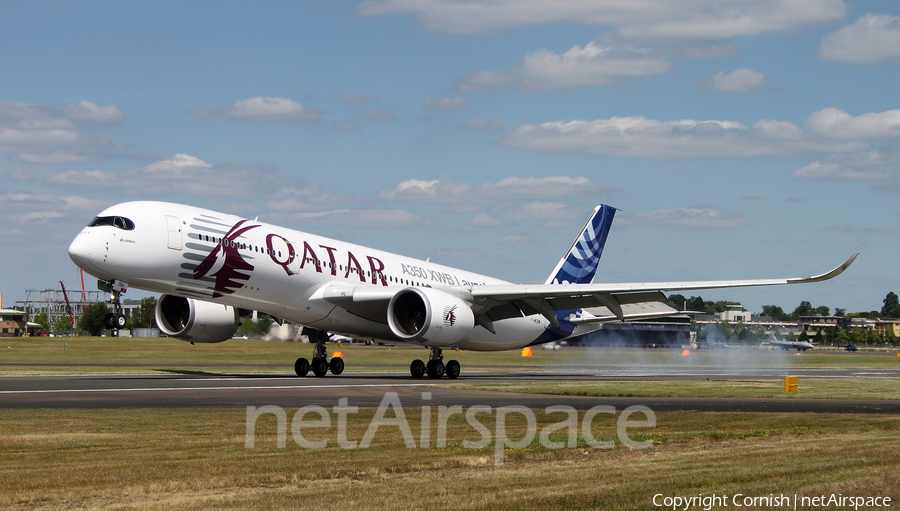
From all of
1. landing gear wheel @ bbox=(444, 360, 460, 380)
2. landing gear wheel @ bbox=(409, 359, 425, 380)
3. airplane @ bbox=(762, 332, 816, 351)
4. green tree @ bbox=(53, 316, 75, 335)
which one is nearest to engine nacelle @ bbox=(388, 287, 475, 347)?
landing gear wheel @ bbox=(409, 359, 425, 380)

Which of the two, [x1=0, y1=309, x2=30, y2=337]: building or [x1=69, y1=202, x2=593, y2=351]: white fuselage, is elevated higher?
[x1=69, y1=202, x2=593, y2=351]: white fuselage

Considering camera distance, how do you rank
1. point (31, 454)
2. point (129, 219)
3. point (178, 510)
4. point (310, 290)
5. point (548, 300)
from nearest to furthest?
1. point (178, 510)
2. point (31, 454)
3. point (129, 219)
4. point (310, 290)
5. point (548, 300)

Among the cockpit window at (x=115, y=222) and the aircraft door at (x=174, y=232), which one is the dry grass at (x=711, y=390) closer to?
the aircraft door at (x=174, y=232)

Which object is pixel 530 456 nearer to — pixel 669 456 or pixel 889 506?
pixel 669 456

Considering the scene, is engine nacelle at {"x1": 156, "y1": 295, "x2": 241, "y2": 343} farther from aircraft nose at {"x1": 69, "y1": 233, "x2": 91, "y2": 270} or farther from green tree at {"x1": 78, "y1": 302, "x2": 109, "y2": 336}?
green tree at {"x1": 78, "y1": 302, "x2": 109, "y2": 336}

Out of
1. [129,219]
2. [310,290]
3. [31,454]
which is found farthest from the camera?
[310,290]

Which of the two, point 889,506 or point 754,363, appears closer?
point 889,506

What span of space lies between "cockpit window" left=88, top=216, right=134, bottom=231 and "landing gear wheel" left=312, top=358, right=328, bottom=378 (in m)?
11.2

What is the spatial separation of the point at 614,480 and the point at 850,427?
8.58 m

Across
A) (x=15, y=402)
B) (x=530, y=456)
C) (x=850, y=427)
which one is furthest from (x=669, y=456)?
(x=15, y=402)

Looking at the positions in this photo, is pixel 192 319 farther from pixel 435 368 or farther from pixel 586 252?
pixel 586 252

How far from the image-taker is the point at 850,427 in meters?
17.1

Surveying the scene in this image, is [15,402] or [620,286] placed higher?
[620,286]

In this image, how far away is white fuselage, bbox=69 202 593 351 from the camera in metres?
29.1
